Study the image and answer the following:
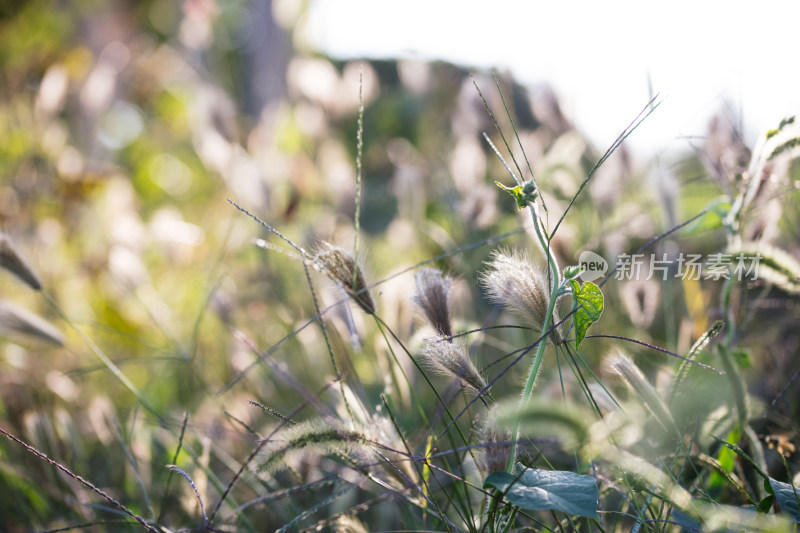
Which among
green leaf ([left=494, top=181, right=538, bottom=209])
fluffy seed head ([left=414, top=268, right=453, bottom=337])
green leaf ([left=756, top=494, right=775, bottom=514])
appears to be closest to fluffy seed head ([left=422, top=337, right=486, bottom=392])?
fluffy seed head ([left=414, top=268, right=453, bottom=337])

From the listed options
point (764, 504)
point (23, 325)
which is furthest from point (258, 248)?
point (764, 504)

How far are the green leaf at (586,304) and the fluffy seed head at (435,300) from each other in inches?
5.1

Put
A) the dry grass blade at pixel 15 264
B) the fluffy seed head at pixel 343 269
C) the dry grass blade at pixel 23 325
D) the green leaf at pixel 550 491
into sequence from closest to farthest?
the green leaf at pixel 550 491, the fluffy seed head at pixel 343 269, the dry grass blade at pixel 15 264, the dry grass blade at pixel 23 325

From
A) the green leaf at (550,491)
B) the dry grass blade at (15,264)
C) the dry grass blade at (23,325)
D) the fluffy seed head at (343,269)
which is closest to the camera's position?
the green leaf at (550,491)

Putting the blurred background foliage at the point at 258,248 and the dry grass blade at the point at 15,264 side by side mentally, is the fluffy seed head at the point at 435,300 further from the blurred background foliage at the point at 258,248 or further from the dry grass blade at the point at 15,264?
the dry grass blade at the point at 15,264

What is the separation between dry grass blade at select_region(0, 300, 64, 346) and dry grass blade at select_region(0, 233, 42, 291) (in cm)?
8

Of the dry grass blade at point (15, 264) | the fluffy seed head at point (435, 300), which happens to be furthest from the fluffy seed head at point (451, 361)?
the dry grass blade at point (15, 264)

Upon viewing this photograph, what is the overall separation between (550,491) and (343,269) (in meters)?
0.29

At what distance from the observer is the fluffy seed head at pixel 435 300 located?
62 centimetres

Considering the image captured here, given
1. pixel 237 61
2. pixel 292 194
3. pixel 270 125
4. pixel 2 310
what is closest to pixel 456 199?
pixel 292 194

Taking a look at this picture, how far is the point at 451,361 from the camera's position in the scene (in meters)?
0.57

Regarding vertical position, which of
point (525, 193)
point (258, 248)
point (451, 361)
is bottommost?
point (258, 248)

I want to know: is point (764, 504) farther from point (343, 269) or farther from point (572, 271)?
point (343, 269)

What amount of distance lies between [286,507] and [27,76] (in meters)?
2.22
